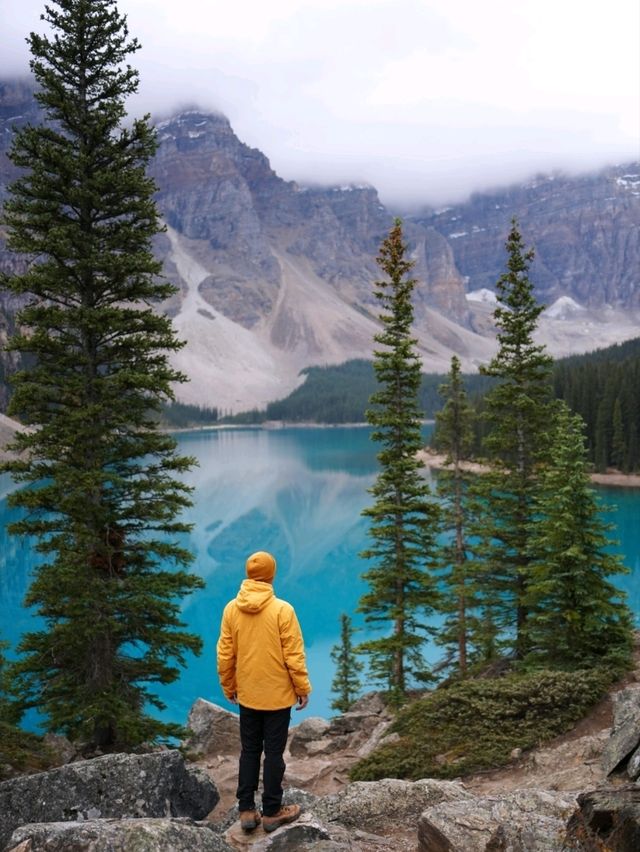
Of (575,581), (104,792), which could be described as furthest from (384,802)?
(575,581)

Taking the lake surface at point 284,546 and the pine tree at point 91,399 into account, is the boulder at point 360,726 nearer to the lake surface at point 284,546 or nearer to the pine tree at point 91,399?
the pine tree at point 91,399

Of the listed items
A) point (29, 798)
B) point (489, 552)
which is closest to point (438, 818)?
point (29, 798)

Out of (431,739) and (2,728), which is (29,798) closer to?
(2,728)

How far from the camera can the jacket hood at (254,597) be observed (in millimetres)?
6492

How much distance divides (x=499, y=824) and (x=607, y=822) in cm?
144

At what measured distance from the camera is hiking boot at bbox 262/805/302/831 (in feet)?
21.0

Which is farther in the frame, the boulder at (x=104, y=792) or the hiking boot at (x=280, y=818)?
the boulder at (x=104, y=792)

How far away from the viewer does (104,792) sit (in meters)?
7.24

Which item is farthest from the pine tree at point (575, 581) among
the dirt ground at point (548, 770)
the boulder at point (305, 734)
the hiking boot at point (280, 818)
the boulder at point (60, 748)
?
the boulder at point (60, 748)

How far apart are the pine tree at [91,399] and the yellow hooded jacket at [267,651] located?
590cm

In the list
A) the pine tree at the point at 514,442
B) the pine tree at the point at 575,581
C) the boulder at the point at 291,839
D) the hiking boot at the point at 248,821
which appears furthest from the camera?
the pine tree at the point at 514,442

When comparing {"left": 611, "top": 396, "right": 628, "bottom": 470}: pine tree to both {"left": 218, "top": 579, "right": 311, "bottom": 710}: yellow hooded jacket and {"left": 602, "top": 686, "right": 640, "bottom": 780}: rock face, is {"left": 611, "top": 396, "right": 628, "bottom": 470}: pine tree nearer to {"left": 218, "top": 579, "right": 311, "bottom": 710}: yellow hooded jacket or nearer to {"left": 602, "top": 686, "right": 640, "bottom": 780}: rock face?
{"left": 602, "top": 686, "right": 640, "bottom": 780}: rock face

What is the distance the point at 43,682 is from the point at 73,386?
18.7 feet

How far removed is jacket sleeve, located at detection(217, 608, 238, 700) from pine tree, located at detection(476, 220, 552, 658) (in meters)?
14.7
